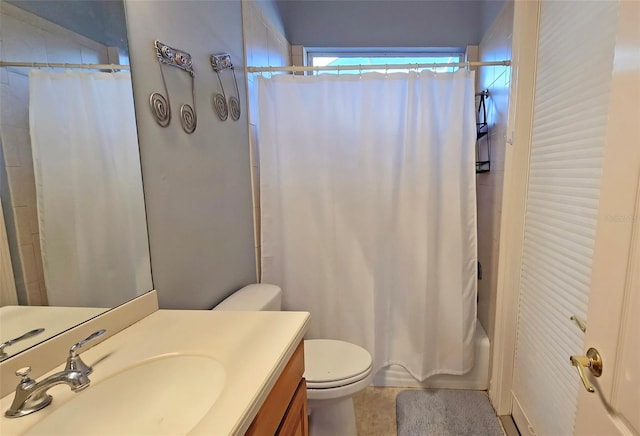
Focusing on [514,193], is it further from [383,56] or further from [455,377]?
[383,56]

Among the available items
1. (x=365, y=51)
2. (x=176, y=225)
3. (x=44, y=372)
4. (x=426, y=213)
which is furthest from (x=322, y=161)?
(x=44, y=372)

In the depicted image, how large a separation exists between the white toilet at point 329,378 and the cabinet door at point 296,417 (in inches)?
14.0

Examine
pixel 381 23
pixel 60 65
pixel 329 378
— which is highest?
pixel 381 23

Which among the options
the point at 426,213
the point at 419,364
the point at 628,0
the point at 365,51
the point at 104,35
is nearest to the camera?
the point at 628,0

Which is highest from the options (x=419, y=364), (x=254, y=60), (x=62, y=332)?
(x=254, y=60)

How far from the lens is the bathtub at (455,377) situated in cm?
190

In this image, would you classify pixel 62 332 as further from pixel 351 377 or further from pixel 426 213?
pixel 426 213

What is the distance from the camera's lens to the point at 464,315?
1.85 m

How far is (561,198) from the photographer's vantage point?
→ 119 cm

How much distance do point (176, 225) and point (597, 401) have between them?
4.25 ft

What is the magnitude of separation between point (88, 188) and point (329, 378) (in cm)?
116

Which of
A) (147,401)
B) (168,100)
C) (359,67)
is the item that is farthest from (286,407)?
(359,67)

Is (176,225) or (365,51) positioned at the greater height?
(365,51)

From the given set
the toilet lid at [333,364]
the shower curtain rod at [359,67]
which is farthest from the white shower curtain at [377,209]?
the toilet lid at [333,364]
